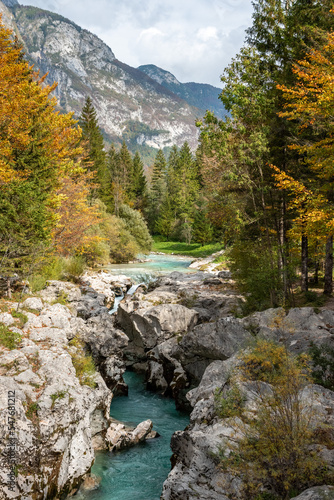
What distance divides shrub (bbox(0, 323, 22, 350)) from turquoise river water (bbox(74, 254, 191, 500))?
141 inches

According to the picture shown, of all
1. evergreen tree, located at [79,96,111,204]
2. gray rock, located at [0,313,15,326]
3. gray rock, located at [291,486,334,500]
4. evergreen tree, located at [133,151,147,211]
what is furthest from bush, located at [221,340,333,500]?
evergreen tree, located at [133,151,147,211]

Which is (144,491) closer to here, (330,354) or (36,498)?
(36,498)

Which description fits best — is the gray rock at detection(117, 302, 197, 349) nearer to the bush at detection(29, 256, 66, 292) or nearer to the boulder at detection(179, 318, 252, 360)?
the boulder at detection(179, 318, 252, 360)

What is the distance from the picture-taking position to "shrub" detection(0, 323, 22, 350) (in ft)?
26.1

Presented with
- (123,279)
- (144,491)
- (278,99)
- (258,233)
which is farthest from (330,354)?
(123,279)

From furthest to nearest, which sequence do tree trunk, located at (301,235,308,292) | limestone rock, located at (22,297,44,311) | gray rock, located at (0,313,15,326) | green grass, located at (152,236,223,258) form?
green grass, located at (152,236,223,258) → tree trunk, located at (301,235,308,292) → limestone rock, located at (22,297,44,311) → gray rock, located at (0,313,15,326)

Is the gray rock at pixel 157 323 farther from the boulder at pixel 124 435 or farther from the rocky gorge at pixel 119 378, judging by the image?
the boulder at pixel 124 435

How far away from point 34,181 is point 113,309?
9867 mm

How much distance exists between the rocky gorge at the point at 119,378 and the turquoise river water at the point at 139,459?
0.34m

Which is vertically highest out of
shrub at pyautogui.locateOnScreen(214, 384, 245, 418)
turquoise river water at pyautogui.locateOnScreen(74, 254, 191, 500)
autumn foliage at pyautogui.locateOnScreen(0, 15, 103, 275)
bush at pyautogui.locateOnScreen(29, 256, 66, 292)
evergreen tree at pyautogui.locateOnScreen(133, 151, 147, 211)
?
evergreen tree at pyautogui.locateOnScreen(133, 151, 147, 211)

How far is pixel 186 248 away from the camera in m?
54.8

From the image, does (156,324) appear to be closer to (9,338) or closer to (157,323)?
(157,323)

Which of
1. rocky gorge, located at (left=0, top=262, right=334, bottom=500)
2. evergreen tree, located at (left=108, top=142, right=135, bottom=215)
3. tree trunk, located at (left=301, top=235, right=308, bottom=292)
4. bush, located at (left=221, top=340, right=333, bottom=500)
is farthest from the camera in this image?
evergreen tree, located at (left=108, top=142, right=135, bottom=215)

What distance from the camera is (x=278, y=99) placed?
12742 mm
